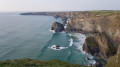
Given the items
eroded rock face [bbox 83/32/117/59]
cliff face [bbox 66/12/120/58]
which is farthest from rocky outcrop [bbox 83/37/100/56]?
cliff face [bbox 66/12/120/58]

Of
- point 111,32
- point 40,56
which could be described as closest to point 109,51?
point 111,32

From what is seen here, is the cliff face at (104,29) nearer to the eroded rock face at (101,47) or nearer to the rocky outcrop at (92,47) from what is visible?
the eroded rock face at (101,47)

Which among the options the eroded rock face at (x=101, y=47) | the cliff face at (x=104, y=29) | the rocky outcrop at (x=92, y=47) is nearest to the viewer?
the eroded rock face at (x=101, y=47)

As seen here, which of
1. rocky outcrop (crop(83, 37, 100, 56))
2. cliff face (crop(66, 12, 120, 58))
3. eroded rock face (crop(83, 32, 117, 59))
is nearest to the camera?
eroded rock face (crop(83, 32, 117, 59))

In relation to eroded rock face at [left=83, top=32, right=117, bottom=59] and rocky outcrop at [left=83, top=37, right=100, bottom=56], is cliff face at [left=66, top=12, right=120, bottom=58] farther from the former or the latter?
rocky outcrop at [left=83, top=37, right=100, bottom=56]

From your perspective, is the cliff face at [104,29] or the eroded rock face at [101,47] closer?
the eroded rock face at [101,47]

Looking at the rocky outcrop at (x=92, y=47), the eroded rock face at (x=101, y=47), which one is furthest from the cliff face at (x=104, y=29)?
the rocky outcrop at (x=92, y=47)

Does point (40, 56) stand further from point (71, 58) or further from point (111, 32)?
point (111, 32)

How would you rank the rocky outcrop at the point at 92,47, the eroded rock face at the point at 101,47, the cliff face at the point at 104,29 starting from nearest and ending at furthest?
the eroded rock face at the point at 101,47
the cliff face at the point at 104,29
the rocky outcrop at the point at 92,47

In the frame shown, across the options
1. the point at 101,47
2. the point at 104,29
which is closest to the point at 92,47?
the point at 101,47
